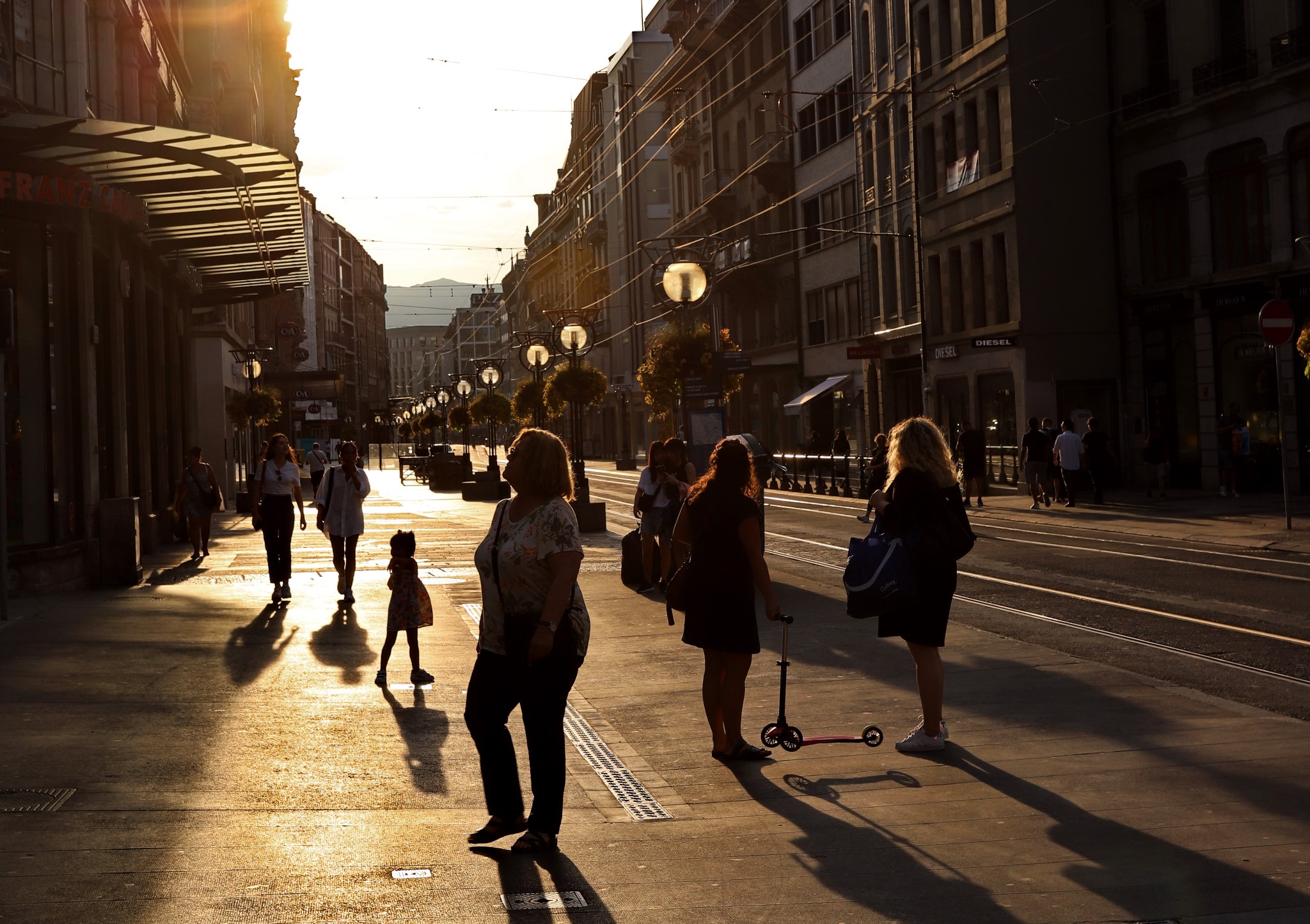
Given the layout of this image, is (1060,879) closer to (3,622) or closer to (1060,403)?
(3,622)

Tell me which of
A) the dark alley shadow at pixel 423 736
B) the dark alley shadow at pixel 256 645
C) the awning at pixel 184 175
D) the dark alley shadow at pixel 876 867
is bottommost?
the dark alley shadow at pixel 876 867

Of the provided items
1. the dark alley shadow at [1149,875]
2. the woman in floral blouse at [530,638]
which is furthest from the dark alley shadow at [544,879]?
the dark alley shadow at [1149,875]

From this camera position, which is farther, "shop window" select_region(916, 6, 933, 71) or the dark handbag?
"shop window" select_region(916, 6, 933, 71)

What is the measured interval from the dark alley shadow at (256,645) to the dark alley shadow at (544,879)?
5082mm

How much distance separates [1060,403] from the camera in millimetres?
36719

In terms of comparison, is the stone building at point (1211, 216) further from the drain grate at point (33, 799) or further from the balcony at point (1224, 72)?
the drain grate at point (33, 799)

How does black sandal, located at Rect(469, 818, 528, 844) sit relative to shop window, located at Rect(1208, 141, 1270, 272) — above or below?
below

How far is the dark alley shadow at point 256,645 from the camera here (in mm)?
11398

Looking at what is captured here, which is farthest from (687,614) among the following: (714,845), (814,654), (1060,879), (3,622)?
(3,622)

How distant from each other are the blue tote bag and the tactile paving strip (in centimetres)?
144

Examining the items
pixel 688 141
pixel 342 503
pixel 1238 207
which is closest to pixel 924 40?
pixel 1238 207

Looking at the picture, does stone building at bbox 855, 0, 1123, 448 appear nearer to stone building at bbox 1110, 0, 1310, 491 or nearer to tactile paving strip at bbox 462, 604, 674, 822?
stone building at bbox 1110, 0, 1310, 491

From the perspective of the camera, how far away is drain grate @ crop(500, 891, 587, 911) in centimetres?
551

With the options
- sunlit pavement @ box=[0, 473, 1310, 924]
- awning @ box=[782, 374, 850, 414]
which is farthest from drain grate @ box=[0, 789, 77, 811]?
Result: awning @ box=[782, 374, 850, 414]
